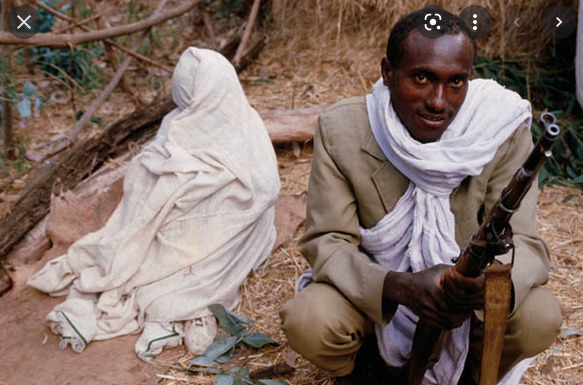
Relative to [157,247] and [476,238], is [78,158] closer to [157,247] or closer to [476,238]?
[157,247]

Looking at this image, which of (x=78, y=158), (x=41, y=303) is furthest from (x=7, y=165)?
(x=41, y=303)

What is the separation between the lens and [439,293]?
213 cm

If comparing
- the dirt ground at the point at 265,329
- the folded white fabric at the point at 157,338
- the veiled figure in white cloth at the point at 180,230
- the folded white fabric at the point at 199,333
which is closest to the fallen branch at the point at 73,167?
the dirt ground at the point at 265,329

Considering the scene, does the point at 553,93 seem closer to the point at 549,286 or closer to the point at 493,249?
the point at 549,286

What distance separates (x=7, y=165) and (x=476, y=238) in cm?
415

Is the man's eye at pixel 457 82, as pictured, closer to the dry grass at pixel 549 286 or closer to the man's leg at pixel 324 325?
the man's leg at pixel 324 325

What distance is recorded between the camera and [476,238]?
5.85ft

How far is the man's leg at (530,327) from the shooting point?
2.33m

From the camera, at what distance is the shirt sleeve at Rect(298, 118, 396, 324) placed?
2.39 meters

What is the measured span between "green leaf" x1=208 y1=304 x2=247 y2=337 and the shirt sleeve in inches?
31.6

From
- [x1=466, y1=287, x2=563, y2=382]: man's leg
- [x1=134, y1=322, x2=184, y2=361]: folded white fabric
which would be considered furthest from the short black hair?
[x1=134, y1=322, x2=184, y2=361]: folded white fabric

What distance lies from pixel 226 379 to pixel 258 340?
1.03 feet

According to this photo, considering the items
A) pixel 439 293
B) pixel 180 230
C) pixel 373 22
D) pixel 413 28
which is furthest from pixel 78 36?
pixel 439 293

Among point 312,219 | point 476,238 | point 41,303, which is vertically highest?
point 476,238
